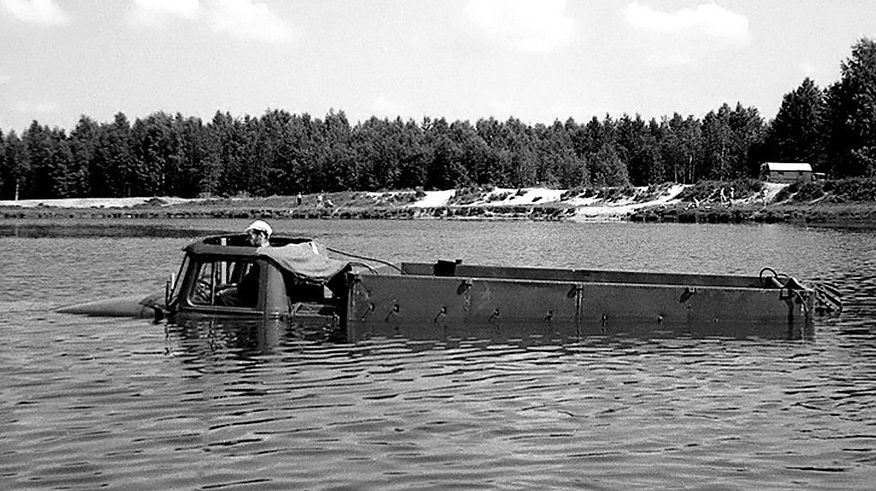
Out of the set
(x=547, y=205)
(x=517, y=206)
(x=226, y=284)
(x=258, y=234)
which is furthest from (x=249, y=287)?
(x=517, y=206)

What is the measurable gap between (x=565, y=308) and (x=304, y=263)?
243 inches

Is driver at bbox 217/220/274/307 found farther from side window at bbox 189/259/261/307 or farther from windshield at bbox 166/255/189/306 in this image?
windshield at bbox 166/255/189/306

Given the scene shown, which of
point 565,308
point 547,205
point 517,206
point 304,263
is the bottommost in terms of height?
point 565,308

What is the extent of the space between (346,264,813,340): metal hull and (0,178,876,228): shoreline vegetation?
73.1m

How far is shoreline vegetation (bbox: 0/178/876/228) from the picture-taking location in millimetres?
111688

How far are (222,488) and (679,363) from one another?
1104cm

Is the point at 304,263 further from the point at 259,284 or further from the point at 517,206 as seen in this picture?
the point at 517,206

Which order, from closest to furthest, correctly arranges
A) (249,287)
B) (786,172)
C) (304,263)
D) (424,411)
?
(424,411), (304,263), (249,287), (786,172)

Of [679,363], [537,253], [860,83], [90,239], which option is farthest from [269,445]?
[860,83]

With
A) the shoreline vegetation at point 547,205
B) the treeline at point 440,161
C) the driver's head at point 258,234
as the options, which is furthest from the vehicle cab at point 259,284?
the treeline at point 440,161

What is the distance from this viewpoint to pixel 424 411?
16.3 metres

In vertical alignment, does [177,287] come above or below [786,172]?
below

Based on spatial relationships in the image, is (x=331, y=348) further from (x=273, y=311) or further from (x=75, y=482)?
(x=75, y=482)

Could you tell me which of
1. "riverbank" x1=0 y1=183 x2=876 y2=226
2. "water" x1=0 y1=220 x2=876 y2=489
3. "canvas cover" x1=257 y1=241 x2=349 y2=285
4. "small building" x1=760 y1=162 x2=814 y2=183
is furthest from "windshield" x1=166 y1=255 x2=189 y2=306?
"small building" x1=760 y1=162 x2=814 y2=183
